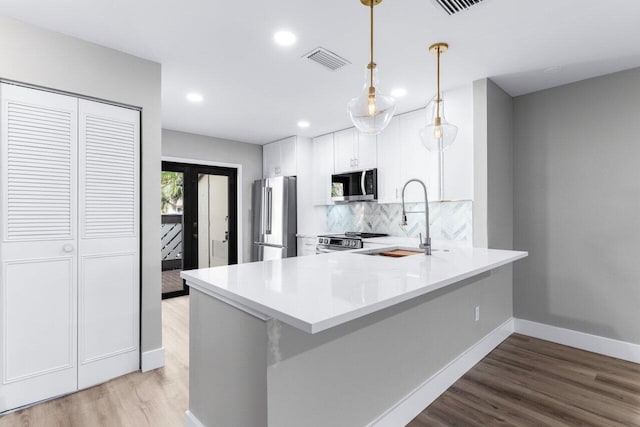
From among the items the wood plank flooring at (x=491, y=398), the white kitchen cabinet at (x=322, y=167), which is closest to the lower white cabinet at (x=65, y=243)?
A: the wood plank flooring at (x=491, y=398)

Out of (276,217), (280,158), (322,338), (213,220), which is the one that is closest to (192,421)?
(322,338)

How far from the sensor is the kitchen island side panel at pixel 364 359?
1301 millimetres

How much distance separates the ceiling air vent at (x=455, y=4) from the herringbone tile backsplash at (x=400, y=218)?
1.93 m

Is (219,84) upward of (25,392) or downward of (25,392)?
upward

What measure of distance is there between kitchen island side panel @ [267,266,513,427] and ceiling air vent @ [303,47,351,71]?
1.88 metres

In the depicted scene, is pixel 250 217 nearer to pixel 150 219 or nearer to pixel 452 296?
pixel 150 219

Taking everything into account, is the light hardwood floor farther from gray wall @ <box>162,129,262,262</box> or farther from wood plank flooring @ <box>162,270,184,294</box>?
gray wall @ <box>162,129,262,262</box>

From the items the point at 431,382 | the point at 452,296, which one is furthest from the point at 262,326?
the point at 452,296

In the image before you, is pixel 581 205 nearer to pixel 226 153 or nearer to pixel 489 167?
pixel 489 167

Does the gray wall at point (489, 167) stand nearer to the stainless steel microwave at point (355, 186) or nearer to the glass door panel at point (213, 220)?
the stainless steel microwave at point (355, 186)

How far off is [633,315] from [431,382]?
208 cm

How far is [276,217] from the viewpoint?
16.1 feet

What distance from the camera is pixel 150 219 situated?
Answer: 8.51ft

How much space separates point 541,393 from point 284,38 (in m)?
3.04
